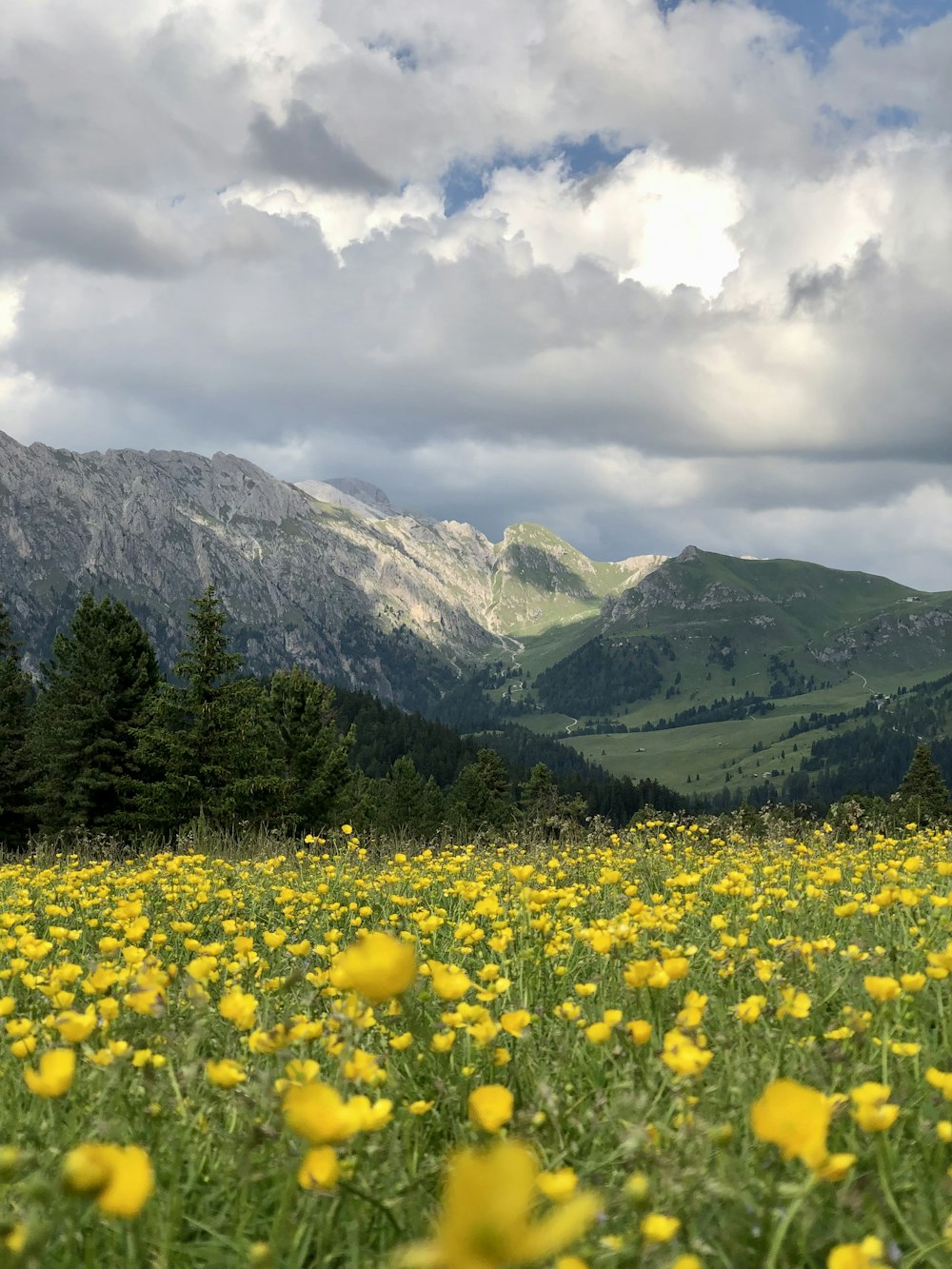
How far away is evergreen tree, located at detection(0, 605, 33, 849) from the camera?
5006 centimetres

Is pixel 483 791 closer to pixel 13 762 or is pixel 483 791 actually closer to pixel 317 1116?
pixel 13 762

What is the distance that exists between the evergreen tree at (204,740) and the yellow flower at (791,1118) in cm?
4045

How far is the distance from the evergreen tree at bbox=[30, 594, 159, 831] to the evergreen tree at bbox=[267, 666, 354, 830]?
9482 millimetres

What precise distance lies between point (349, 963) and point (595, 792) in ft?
643

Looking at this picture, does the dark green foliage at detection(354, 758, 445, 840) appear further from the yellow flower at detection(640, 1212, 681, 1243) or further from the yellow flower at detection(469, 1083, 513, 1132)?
the yellow flower at detection(640, 1212, 681, 1243)

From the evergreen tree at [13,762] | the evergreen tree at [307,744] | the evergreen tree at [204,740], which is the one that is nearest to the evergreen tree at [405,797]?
the evergreen tree at [307,744]

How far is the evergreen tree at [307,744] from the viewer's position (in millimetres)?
53344

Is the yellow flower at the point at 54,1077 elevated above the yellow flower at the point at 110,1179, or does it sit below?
below

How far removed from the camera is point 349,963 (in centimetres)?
216

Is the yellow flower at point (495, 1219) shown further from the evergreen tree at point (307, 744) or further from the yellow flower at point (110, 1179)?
the evergreen tree at point (307, 744)

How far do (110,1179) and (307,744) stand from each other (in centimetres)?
5415

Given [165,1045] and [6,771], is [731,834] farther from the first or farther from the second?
[6,771]

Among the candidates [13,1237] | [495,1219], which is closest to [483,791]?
[13,1237]

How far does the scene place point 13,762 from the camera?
5041 cm
